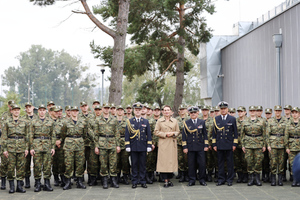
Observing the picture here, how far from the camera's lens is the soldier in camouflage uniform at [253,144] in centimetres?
843

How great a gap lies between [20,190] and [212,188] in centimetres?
414

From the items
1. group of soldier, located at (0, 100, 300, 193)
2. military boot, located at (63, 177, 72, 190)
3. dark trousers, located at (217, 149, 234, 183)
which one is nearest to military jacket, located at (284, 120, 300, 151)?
group of soldier, located at (0, 100, 300, 193)

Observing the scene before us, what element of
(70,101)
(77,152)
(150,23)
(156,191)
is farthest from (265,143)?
(70,101)

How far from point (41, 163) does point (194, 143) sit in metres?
3.46

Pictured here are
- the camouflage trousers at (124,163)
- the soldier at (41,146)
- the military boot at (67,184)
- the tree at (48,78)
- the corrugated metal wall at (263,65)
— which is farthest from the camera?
the tree at (48,78)

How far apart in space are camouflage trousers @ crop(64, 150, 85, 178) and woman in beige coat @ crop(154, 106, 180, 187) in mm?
1736

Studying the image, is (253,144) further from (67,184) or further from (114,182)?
(67,184)

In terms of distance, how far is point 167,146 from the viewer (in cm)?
854

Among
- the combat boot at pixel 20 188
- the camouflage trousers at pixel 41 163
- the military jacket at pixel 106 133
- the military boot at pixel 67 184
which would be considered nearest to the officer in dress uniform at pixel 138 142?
the military jacket at pixel 106 133

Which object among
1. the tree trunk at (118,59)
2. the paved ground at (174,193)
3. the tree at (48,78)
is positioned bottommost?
the paved ground at (174,193)

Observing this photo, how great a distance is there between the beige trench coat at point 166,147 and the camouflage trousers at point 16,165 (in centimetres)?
297

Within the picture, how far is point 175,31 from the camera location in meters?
21.9

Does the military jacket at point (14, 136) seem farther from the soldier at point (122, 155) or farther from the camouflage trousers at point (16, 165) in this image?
the soldier at point (122, 155)

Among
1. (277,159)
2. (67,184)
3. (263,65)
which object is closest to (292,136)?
(277,159)
